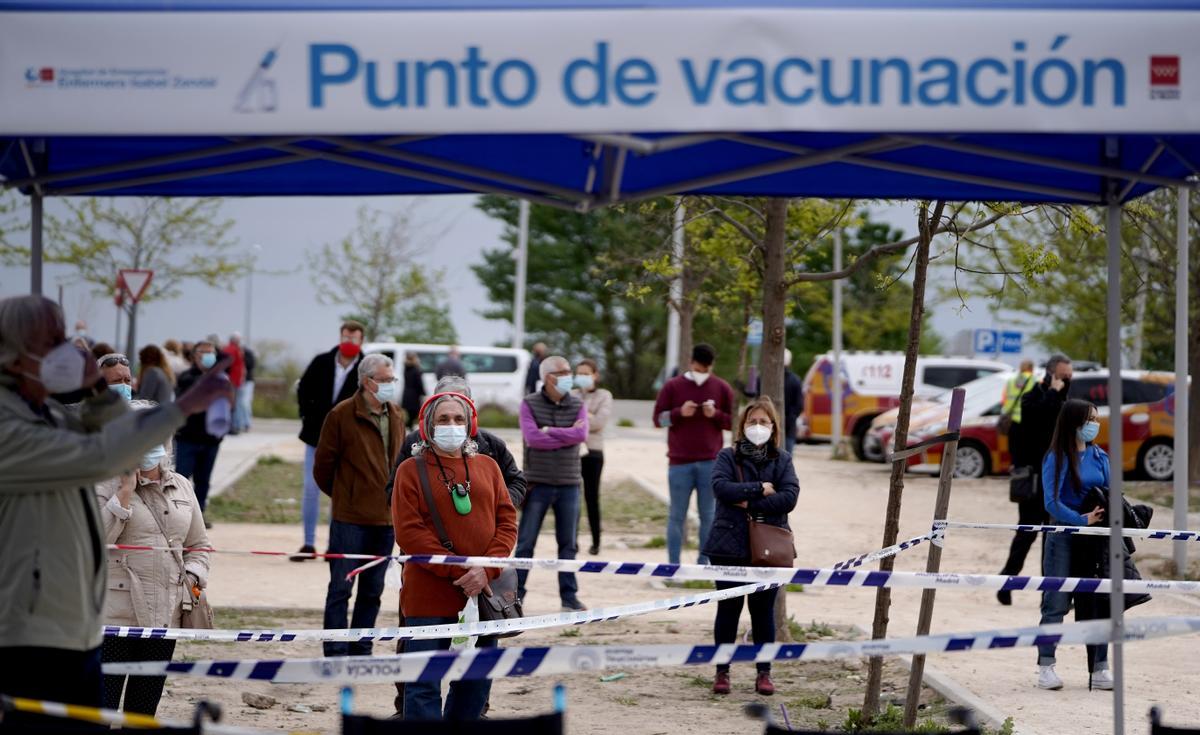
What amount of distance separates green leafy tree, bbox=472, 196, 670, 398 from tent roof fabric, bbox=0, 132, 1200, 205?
153 ft

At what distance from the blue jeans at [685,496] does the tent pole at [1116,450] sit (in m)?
6.37

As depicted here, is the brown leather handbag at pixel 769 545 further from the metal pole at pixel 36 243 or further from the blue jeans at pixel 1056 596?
the metal pole at pixel 36 243

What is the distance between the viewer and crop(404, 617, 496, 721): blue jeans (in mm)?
6145

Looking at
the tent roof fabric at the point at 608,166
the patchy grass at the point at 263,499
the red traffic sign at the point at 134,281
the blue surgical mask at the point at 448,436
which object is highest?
the red traffic sign at the point at 134,281

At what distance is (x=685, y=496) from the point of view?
11.8 m

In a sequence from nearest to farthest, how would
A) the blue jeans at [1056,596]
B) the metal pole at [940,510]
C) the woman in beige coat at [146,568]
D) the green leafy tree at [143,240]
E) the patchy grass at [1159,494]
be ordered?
the woman in beige coat at [146,568] < the metal pole at [940,510] < the blue jeans at [1056,596] < the patchy grass at [1159,494] < the green leafy tree at [143,240]

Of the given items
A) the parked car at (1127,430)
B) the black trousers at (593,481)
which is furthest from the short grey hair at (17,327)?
the parked car at (1127,430)

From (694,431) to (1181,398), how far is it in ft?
15.7

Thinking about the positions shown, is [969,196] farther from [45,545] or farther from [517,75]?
[45,545]

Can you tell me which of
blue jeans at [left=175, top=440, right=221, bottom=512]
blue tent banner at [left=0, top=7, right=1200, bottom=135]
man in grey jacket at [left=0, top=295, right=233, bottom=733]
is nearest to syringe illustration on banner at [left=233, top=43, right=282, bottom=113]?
blue tent banner at [left=0, top=7, right=1200, bottom=135]

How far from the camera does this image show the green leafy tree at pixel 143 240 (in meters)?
32.2

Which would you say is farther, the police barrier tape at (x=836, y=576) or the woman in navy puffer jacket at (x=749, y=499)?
the woman in navy puffer jacket at (x=749, y=499)

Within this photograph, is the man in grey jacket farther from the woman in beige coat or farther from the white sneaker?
the white sneaker

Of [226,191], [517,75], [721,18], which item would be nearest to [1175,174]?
[721,18]
